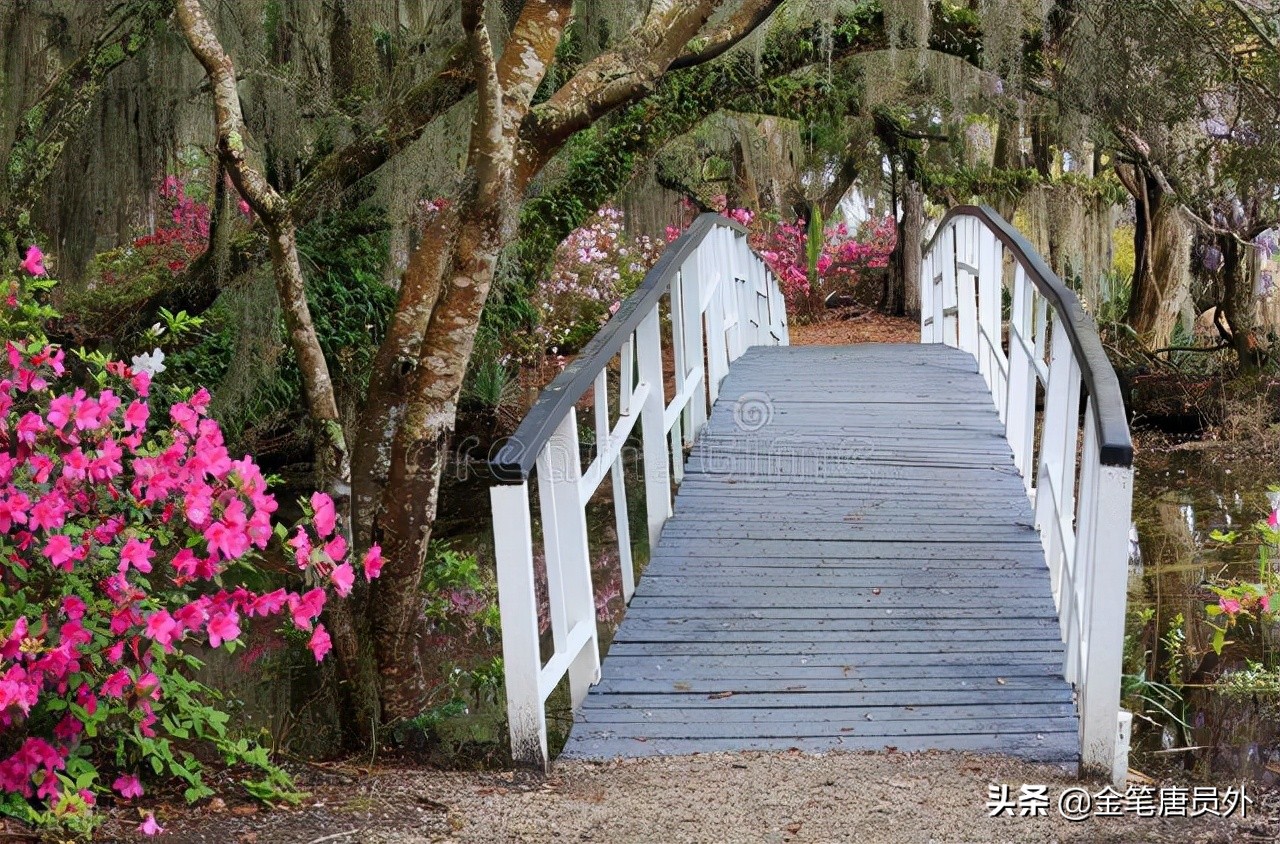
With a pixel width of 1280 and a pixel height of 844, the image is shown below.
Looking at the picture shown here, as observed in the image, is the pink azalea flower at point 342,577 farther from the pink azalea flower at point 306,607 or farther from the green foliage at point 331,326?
the green foliage at point 331,326

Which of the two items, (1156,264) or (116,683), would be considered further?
(1156,264)

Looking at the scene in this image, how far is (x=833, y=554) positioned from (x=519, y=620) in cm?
195

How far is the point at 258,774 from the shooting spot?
3.21m

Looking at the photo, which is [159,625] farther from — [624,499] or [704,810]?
[624,499]

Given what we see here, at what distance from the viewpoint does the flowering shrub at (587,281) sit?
12.1m

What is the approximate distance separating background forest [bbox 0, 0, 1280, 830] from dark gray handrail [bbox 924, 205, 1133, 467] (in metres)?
1.36

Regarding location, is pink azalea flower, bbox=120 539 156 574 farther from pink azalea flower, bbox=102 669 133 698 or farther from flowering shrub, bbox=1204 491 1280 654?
flowering shrub, bbox=1204 491 1280 654

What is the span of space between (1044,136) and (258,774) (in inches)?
481

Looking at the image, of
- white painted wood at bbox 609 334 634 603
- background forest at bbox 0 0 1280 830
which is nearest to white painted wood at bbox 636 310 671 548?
white painted wood at bbox 609 334 634 603

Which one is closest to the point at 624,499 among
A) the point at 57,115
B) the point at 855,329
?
the point at 57,115

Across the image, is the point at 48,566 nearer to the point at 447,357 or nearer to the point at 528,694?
the point at 528,694

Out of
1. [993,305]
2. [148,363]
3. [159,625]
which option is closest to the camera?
[159,625]

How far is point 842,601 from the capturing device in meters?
4.51

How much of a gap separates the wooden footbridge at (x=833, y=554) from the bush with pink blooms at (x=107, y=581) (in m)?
0.61
